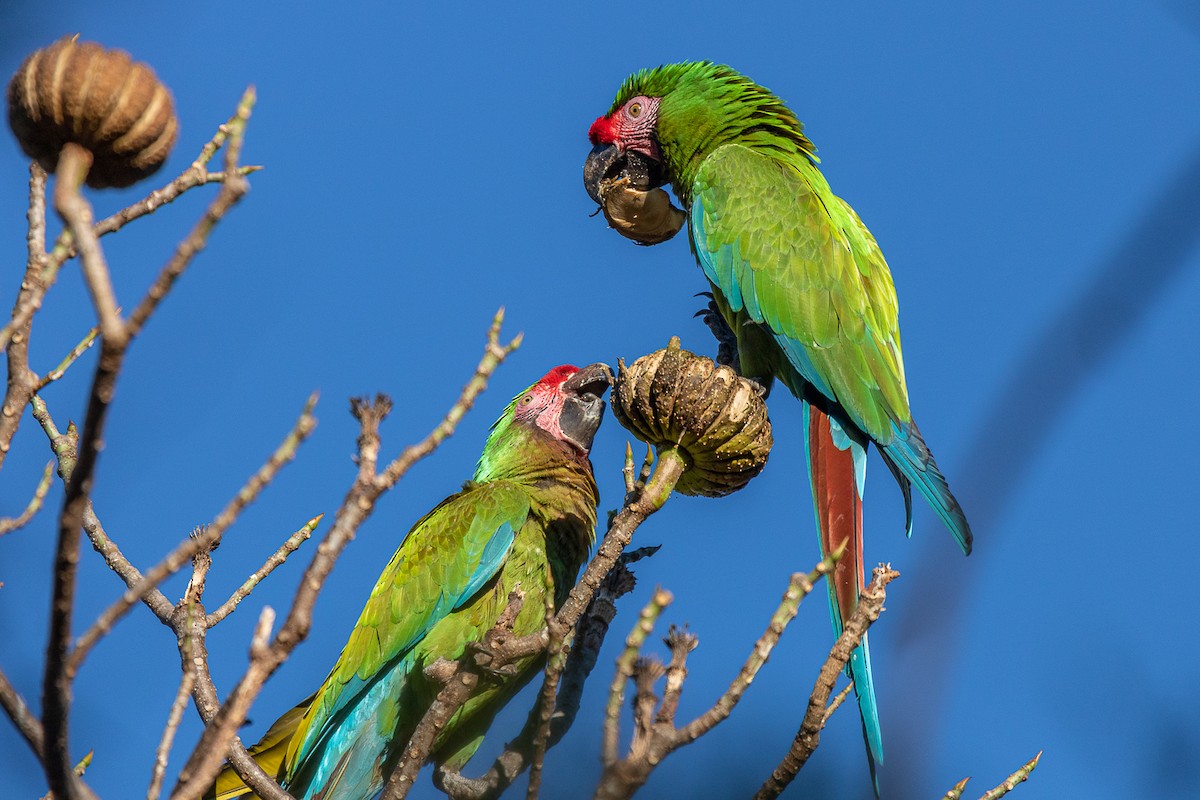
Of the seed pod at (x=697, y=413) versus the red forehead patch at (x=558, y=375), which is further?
the red forehead patch at (x=558, y=375)

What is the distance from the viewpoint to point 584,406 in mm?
4875

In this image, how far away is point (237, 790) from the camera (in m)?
3.55

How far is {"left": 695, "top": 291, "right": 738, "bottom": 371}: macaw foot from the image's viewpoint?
4961 millimetres

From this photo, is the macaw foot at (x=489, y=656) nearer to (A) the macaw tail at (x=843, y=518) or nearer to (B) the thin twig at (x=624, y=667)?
(A) the macaw tail at (x=843, y=518)

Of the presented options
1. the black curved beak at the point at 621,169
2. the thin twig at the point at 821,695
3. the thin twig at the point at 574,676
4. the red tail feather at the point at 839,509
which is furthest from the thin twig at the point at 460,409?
the black curved beak at the point at 621,169

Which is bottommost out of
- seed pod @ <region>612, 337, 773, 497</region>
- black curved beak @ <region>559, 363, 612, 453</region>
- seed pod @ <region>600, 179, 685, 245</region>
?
seed pod @ <region>612, 337, 773, 497</region>

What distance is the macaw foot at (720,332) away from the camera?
4961 mm

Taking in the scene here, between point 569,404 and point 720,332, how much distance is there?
79 cm

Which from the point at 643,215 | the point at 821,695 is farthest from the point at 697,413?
the point at 643,215

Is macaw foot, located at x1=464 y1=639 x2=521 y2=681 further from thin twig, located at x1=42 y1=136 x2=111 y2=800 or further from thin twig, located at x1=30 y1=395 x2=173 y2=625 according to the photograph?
thin twig, located at x1=42 y1=136 x2=111 y2=800

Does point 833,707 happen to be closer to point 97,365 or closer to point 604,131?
point 97,365

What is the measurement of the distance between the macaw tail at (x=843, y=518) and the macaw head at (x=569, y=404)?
3.10 feet

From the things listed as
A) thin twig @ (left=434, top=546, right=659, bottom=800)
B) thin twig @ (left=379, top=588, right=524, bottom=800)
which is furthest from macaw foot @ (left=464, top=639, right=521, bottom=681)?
thin twig @ (left=434, top=546, right=659, bottom=800)

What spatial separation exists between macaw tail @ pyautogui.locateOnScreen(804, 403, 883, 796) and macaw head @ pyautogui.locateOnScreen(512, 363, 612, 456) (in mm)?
944
